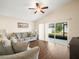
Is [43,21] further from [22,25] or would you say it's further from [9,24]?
[9,24]

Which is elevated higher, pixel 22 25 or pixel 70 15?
pixel 70 15

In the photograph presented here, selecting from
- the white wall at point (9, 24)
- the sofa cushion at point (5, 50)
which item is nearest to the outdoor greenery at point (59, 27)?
the white wall at point (9, 24)

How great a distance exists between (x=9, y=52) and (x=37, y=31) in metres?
7.09

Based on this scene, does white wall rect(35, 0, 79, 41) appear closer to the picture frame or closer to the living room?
the living room

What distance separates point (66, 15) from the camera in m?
6.20

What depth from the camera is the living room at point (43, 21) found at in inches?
204

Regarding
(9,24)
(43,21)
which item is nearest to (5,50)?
(9,24)

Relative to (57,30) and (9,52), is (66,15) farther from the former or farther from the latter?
(9,52)

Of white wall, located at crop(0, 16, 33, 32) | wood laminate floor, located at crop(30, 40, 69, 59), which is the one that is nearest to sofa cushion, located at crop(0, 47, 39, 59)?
wood laminate floor, located at crop(30, 40, 69, 59)

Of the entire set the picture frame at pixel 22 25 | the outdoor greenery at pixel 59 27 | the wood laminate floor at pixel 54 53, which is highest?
the picture frame at pixel 22 25

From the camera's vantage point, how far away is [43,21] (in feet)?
27.1

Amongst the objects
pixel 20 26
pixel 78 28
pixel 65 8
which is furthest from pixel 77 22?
pixel 20 26

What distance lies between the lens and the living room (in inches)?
204

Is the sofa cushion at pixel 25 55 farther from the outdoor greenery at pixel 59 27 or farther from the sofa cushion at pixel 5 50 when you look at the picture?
the outdoor greenery at pixel 59 27
